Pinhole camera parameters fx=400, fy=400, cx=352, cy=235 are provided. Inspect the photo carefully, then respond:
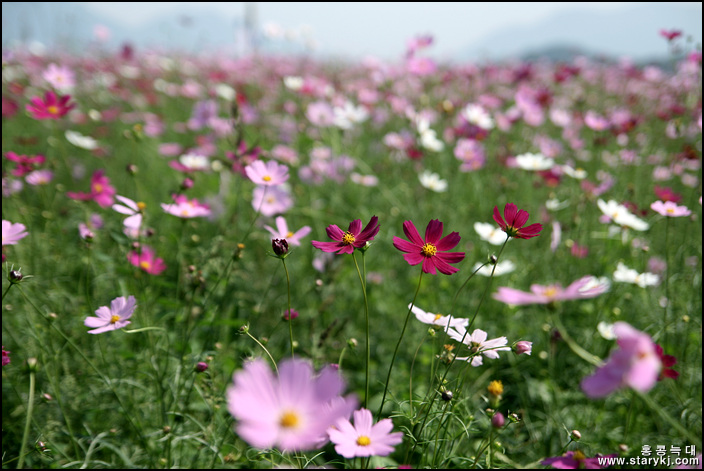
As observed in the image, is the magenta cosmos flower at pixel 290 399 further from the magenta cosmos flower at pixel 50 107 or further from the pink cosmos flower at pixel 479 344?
the magenta cosmos flower at pixel 50 107

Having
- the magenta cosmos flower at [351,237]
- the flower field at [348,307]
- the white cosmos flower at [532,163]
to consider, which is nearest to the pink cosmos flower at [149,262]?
the flower field at [348,307]

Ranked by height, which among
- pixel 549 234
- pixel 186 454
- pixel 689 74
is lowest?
pixel 186 454

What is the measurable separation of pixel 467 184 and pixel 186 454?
2153mm

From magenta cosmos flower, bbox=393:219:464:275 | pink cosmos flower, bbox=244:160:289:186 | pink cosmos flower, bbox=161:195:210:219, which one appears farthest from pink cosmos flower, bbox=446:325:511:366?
pink cosmos flower, bbox=161:195:210:219

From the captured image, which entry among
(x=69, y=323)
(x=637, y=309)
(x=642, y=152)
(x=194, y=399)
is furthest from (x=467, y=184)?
(x=69, y=323)

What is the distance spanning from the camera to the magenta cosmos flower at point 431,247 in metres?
0.67

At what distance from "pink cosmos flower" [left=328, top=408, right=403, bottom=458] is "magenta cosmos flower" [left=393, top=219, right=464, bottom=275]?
0.81ft

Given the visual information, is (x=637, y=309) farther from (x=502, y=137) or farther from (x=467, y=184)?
(x=502, y=137)

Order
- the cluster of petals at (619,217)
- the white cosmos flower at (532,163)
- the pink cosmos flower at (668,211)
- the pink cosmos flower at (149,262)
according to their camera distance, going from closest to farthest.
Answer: the pink cosmos flower at (668,211)
the pink cosmos flower at (149,262)
the cluster of petals at (619,217)
the white cosmos flower at (532,163)

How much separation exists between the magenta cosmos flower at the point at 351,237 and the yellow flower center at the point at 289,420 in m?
0.28

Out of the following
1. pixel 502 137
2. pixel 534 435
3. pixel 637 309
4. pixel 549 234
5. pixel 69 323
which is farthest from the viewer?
pixel 502 137

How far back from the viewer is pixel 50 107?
51.9 inches

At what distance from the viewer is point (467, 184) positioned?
8.46 ft

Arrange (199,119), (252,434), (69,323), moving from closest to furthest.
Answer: (252,434) → (69,323) → (199,119)
